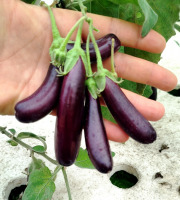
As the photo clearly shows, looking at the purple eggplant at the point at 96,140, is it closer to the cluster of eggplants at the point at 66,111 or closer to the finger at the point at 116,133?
the cluster of eggplants at the point at 66,111

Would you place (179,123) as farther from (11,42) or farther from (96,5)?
(11,42)

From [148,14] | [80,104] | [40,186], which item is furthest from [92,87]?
[40,186]

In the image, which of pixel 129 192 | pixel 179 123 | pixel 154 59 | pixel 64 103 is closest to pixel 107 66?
pixel 154 59

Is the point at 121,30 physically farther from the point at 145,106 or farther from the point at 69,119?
the point at 69,119

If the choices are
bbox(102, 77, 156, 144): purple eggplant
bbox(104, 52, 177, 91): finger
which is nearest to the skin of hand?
bbox(104, 52, 177, 91): finger

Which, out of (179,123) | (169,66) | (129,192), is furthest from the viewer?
(169,66)

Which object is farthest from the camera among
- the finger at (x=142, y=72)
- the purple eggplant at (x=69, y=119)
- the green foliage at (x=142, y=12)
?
the finger at (x=142, y=72)

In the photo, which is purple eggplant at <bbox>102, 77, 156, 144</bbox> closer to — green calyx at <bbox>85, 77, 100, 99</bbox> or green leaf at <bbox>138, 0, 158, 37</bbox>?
green calyx at <bbox>85, 77, 100, 99</bbox>

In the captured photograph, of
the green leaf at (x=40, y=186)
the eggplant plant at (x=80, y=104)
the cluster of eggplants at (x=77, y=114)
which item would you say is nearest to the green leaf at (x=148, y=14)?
the eggplant plant at (x=80, y=104)
